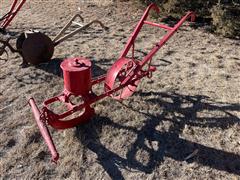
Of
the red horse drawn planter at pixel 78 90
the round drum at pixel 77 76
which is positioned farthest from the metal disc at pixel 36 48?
the round drum at pixel 77 76

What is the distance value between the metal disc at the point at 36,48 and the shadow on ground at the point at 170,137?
180 cm

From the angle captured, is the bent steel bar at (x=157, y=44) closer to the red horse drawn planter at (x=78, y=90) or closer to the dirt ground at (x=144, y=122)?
the red horse drawn planter at (x=78, y=90)

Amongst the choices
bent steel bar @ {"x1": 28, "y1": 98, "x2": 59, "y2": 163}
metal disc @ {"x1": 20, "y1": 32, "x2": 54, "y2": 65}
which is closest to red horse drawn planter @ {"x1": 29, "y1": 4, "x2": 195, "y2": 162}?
bent steel bar @ {"x1": 28, "y1": 98, "x2": 59, "y2": 163}

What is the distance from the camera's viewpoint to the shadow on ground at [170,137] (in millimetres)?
3732

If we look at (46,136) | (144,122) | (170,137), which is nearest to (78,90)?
(46,136)

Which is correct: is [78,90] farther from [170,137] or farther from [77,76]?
[170,137]

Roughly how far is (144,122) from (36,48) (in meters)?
2.27

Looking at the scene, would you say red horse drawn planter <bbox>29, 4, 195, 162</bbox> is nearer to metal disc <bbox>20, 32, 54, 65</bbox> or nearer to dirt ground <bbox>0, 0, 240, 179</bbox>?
dirt ground <bbox>0, 0, 240, 179</bbox>

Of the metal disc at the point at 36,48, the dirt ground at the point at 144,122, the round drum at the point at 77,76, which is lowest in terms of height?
the dirt ground at the point at 144,122

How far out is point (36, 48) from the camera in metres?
5.52

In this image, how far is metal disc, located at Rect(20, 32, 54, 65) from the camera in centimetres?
547

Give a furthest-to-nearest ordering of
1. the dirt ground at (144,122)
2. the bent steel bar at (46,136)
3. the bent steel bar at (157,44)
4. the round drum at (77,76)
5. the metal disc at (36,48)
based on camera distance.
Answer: the metal disc at (36,48) → the bent steel bar at (157,44) → the round drum at (77,76) → the dirt ground at (144,122) → the bent steel bar at (46,136)

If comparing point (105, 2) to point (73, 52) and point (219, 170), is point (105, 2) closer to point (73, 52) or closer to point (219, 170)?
point (73, 52)

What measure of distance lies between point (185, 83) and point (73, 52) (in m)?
2.18
